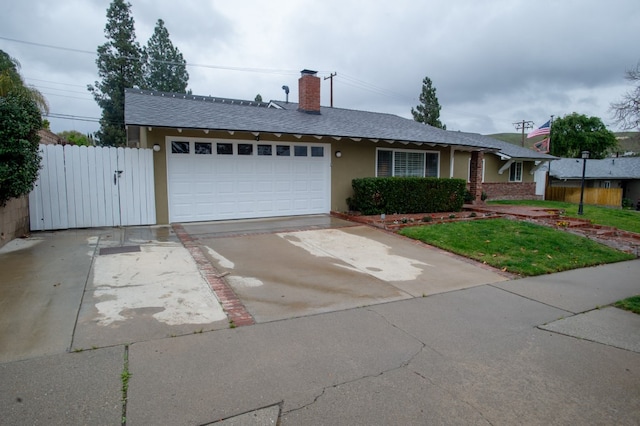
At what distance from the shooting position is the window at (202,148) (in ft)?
33.3

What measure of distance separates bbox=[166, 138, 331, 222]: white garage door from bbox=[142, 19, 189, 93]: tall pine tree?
2589 cm

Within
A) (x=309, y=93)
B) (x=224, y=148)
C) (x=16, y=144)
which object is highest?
(x=309, y=93)

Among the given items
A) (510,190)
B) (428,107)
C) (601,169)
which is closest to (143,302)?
(510,190)

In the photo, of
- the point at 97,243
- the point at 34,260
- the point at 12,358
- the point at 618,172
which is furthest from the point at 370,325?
the point at 618,172

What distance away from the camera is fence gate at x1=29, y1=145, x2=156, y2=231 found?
8430mm

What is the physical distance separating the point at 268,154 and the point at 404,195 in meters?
4.52

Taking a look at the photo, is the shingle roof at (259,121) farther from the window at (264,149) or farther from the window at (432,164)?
the window at (432,164)

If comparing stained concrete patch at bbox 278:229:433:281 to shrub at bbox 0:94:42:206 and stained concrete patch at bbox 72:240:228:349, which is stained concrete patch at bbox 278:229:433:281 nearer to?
stained concrete patch at bbox 72:240:228:349

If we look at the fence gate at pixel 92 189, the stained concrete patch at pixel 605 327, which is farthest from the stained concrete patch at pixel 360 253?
the fence gate at pixel 92 189

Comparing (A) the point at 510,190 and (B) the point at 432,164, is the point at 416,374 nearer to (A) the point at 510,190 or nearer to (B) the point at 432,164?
(B) the point at 432,164

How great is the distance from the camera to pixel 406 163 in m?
14.0

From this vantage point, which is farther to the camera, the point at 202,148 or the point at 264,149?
the point at 264,149

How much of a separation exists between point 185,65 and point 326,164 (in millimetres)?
27346

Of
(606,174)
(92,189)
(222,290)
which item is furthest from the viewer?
(606,174)
